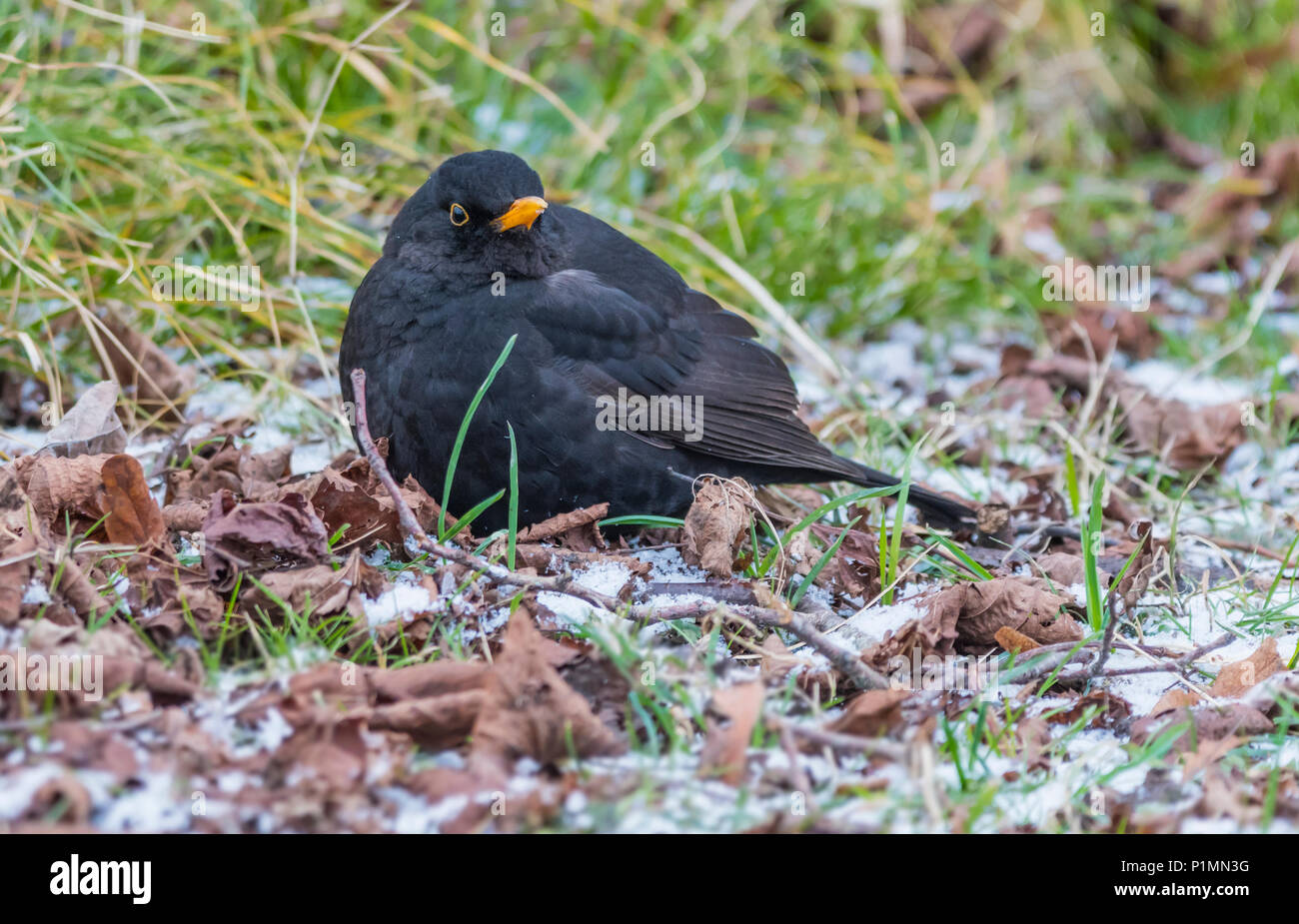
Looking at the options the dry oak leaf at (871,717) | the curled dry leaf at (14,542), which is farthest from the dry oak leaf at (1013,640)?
the curled dry leaf at (14,542)

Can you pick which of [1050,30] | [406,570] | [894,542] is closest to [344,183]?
[406,570]

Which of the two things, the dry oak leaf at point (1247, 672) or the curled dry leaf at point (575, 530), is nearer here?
the dry oak leaf at point (1247, 672)

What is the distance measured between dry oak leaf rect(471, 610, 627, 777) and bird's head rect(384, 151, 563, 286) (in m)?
1.46

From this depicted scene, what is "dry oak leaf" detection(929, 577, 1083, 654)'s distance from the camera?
3035 millimetres

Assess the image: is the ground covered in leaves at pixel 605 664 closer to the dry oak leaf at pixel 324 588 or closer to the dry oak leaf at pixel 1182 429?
the dry oak leaf at pixel 324 588

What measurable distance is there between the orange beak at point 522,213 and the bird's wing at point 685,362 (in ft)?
0.59

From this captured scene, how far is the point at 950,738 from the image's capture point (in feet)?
7.82

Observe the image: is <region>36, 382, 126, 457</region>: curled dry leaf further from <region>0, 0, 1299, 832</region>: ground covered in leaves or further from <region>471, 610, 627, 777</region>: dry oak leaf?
<region>471, 610, 627, 777</region>: dry oak leaf

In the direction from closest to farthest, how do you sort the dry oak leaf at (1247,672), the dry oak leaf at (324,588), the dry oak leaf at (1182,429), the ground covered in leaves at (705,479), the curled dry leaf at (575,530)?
the ground covered in leaves at (705,479), the dry oak leaf at (324,588), the dry oak leaf at (1247,672), the curled dry leaf at (575,530), the dry oak leaf at (1182,429)

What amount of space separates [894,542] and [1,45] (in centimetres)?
344

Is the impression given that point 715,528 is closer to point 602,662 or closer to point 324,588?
point 602,662

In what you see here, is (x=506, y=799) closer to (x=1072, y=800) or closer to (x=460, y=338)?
(x=1072, y=800)

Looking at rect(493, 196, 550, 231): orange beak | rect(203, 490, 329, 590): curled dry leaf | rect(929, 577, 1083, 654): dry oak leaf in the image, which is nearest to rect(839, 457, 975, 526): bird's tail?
rect(929, 577, 1083, 654): dry oak leaf

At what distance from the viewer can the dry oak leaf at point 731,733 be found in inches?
89.7
